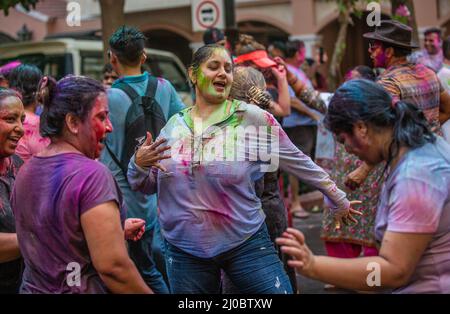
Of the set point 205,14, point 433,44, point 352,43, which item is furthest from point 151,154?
point 352,43

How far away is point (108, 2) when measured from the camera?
383 inches

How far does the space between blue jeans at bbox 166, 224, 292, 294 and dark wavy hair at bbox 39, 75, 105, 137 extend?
1.18 m

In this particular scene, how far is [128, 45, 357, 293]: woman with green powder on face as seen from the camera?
4227 millimetres

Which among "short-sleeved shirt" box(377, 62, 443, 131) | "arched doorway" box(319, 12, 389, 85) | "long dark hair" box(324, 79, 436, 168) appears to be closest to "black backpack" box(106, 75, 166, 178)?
"short-sleeved shirt" box(377, 62, 443, 131)

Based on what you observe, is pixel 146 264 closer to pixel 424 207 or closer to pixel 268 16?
pixel 424 207

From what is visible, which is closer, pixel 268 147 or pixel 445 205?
pixel 445 205

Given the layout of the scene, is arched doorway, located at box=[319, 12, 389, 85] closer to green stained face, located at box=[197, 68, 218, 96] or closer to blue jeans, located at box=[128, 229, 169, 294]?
blue jeans, located at box=[128, 229, 169, 294]

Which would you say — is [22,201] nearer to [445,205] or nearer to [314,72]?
[445,205]

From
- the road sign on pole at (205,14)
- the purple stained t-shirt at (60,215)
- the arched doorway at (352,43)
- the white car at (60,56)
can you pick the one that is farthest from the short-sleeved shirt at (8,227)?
the arched doorway at (352,43)

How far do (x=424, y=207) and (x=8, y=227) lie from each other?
2027 millimetres

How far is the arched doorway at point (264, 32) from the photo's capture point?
71.9 ft

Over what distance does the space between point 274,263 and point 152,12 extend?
20.0 meters

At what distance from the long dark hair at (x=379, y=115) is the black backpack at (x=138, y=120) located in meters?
2.26
